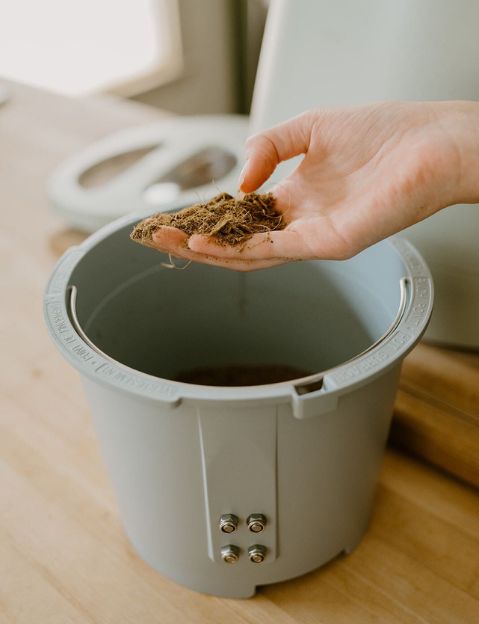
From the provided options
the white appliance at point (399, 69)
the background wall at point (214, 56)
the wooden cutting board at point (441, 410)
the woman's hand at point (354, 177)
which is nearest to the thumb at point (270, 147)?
the woman's hand at point (354, 177)

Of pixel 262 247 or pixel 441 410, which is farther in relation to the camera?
pixel 441 410

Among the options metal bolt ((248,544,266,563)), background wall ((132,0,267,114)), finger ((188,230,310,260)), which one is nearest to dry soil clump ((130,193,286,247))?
finger ((188,230,310,260))

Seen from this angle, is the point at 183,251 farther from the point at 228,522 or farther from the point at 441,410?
the point at 441,410

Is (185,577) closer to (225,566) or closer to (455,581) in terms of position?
(225,566)

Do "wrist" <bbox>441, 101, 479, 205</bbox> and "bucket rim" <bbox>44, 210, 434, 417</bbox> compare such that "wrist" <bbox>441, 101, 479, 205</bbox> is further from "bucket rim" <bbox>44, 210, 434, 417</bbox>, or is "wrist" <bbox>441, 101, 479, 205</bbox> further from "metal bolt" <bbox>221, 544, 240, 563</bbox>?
"metal bolt" <bbox>221, 544, 240, 563</bbox>

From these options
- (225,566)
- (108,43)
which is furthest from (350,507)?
(108,43)

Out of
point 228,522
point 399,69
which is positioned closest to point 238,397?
point 228,522
